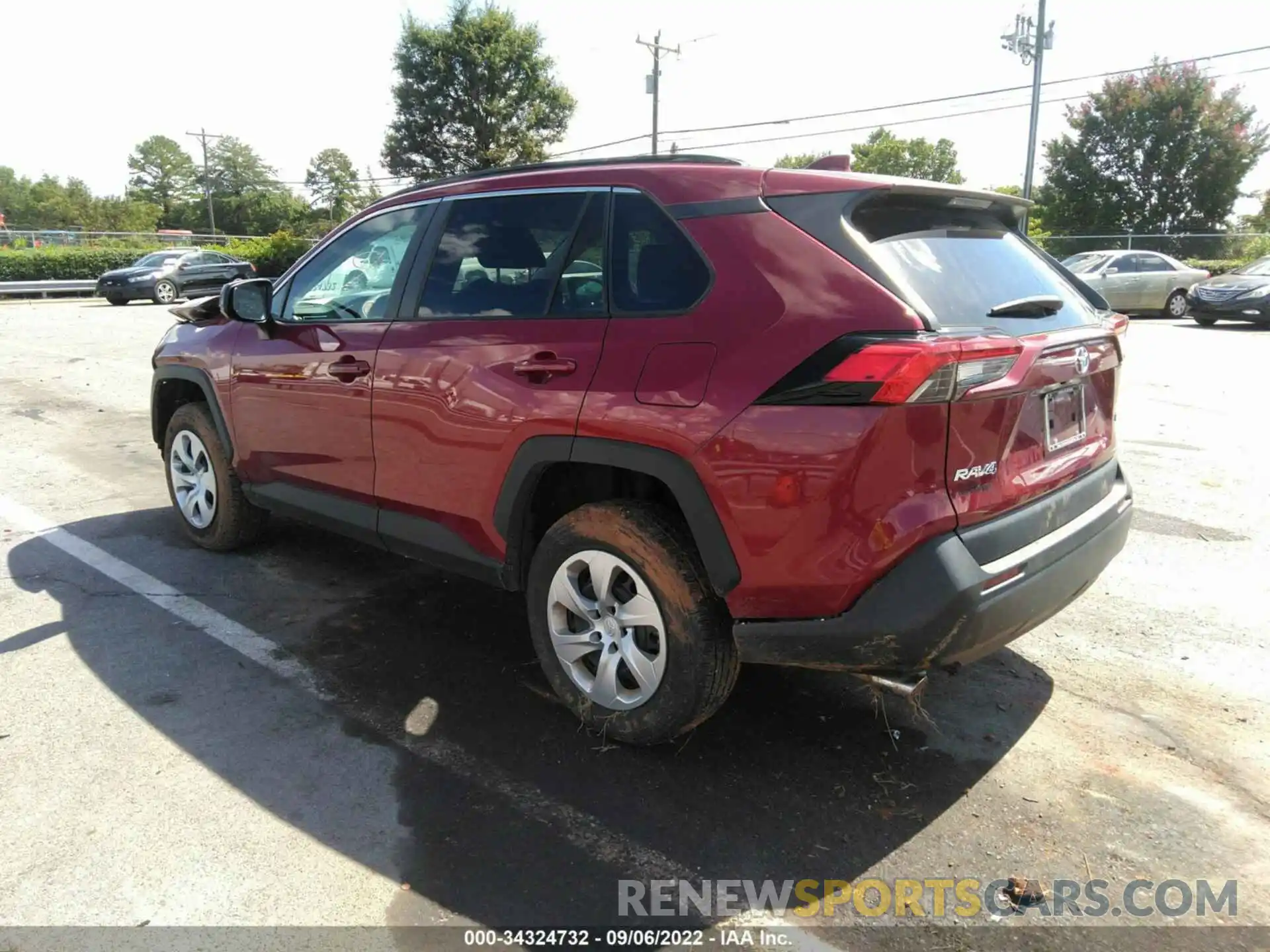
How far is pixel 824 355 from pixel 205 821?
2.28m

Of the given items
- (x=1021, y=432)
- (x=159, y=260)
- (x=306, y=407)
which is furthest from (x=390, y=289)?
(x=159, y=260)

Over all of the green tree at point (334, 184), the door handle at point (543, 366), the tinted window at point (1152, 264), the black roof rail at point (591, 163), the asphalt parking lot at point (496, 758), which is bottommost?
the asphalt parking lot at point (496, 758)

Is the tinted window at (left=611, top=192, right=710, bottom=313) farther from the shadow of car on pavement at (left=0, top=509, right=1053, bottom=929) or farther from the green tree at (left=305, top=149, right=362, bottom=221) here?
the green tree at (left=305, top=149, right=362, bottom=221)

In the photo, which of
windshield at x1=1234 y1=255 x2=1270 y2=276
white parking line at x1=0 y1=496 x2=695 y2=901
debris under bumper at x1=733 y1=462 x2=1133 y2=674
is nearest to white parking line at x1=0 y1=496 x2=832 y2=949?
white parking line at x1=0 y1=496 x2=695 y2=901

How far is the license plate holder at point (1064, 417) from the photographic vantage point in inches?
110

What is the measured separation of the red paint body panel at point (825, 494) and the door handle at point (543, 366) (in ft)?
2.05

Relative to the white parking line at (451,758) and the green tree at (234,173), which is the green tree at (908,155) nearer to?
the green tree at (234,173)

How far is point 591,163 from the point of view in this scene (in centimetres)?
326

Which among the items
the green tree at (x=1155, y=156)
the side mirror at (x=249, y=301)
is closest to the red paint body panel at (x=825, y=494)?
the side mirror at (x=249, y=301)

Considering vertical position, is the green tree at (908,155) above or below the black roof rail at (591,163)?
above

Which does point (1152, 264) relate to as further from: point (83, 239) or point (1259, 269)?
point (83, 239)

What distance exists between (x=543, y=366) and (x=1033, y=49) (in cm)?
3059

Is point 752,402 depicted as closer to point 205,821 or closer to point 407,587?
point 205,821

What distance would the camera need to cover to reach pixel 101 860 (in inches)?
99.5
